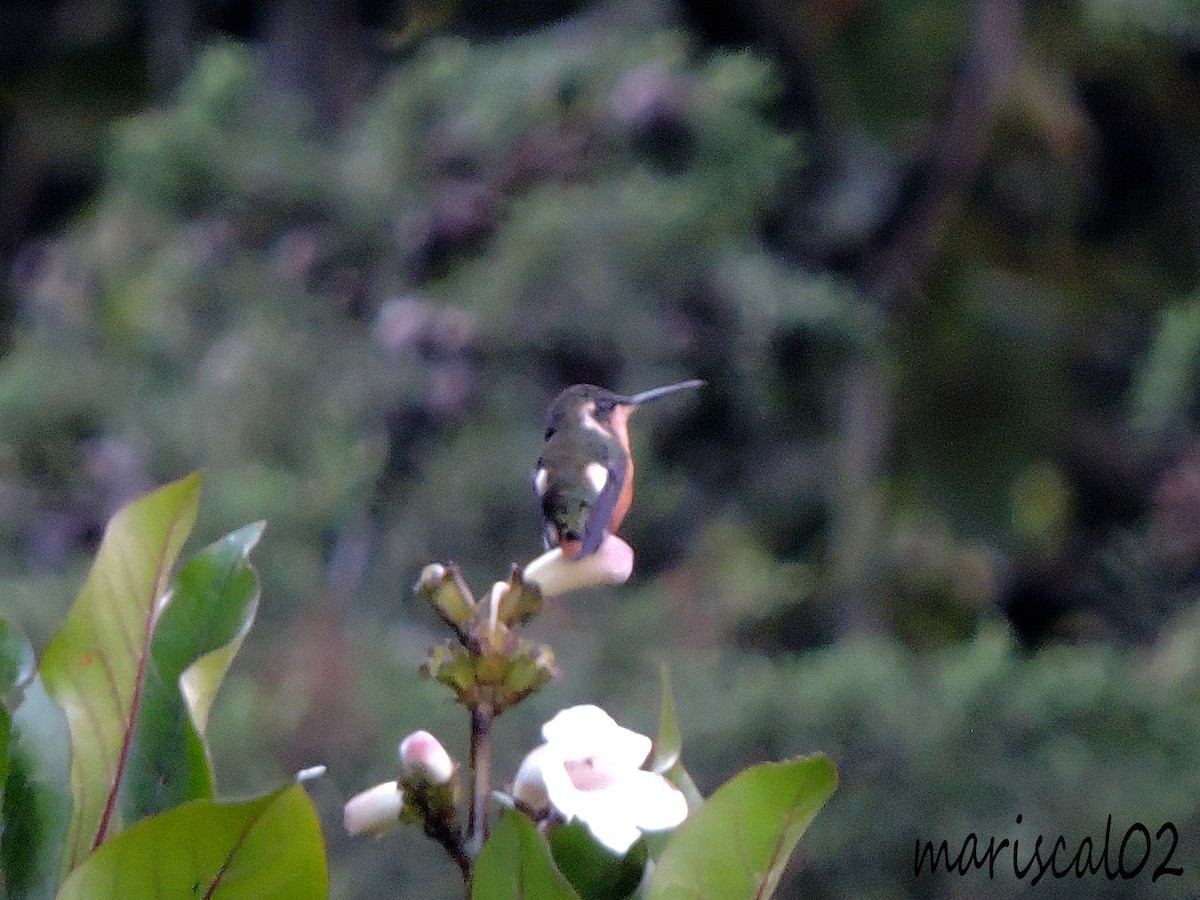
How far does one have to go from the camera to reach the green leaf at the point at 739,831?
0.48 metres

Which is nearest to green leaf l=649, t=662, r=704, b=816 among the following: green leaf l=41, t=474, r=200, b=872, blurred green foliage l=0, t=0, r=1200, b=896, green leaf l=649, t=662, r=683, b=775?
green leaf l=649, t=662, r=683, b=775

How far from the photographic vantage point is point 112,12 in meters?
3.71

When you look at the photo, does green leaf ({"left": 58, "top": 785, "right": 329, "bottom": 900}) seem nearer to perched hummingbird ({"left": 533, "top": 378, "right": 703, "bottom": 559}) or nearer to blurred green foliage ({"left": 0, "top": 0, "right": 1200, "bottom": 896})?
perched hummingbird ({"left": 533, "top": 378, "right": 703, "bottom": 559})

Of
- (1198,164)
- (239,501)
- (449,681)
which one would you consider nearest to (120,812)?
(449,681)

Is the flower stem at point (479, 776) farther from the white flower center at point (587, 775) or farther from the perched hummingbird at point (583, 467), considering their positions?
the perched hummingbird at point (583, 467)

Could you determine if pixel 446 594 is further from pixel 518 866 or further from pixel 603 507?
pixel 603 507

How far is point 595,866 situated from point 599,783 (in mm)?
41

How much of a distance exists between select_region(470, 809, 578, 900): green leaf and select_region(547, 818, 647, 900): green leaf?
0.05 m

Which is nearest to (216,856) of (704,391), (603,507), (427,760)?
(427,760)

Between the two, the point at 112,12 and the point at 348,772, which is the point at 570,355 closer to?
the point at 348,772

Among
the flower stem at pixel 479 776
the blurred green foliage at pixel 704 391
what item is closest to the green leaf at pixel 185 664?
the flower stem at pixel 479 776

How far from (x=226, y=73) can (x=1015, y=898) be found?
174 centimetres

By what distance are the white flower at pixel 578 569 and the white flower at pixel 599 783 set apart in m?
0.10

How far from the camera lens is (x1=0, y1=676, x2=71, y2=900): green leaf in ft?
1.82
